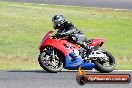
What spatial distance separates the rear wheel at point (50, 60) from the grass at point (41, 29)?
1625 millimetres

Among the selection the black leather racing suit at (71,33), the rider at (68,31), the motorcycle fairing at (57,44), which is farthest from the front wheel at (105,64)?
the motorcycle fairing at (57,44)

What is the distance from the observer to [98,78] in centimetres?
877

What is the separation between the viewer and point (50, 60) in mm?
14039

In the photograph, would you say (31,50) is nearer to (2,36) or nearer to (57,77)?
(2,36)

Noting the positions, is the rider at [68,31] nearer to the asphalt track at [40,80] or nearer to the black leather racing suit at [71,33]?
the black leather racing suit at [71,33]

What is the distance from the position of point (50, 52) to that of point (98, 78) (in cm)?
543

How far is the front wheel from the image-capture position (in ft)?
46.1

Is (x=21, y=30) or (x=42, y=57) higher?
(x=21, y=30)

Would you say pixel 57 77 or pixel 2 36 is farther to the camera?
pixel 2 36

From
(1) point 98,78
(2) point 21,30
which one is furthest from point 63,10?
(1) point 98,78

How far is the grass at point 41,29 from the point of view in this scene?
18234 millimetres

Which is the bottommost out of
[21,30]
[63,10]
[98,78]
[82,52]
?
[98,78]

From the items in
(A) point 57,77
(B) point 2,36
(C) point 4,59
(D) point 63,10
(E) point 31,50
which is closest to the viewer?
(A) point 57,77

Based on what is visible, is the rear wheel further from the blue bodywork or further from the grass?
the grass
